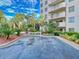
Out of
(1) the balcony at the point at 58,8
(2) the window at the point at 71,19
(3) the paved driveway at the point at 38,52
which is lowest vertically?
(3) the paved driveway at the point at 38,52

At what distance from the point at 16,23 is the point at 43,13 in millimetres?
15404

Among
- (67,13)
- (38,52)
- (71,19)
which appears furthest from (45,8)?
(38,52)

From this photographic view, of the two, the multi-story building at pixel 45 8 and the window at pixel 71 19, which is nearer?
the window at pixel 71 19

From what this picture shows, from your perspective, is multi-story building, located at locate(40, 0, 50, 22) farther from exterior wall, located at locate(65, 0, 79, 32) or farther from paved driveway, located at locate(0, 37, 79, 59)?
paved driveway, located at locate(0, 37, 79, 59)

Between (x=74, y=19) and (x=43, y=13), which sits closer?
(x=74, y=19)

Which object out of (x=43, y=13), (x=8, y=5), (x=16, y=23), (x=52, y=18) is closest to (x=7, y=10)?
(x=8, y=5)

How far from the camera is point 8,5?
197ft

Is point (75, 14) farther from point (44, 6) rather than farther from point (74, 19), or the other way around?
point (44, 6)

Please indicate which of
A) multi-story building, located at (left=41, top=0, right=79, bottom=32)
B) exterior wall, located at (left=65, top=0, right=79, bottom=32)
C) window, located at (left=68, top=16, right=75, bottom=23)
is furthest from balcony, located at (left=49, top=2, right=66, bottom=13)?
window, located at (left=68, top=16, right=75, bottom=23)

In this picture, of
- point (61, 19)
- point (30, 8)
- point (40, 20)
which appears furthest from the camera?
point (40, 20)

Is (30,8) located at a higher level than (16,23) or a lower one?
higher

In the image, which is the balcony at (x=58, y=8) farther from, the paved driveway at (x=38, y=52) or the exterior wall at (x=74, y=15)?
the paved driveway at (x=38, y=52)

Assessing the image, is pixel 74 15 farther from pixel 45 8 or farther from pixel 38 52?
pixel 38 52

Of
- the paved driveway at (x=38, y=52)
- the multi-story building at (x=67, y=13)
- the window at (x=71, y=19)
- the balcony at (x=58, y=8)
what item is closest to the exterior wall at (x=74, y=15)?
the multi-story building at (x=67, y=13)
